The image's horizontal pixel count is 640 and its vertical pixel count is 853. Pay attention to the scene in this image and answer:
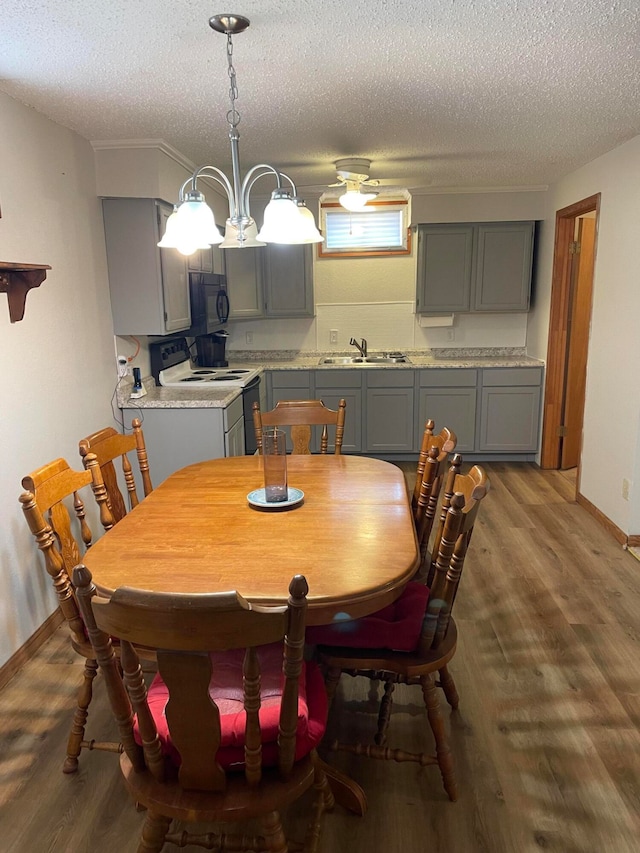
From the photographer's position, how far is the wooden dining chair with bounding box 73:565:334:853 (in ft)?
3.57

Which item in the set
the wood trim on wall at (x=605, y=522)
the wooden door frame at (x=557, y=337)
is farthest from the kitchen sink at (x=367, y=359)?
the wood trim on wall at (x=605, y=522)

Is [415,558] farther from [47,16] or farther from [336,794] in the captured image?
[47,16]

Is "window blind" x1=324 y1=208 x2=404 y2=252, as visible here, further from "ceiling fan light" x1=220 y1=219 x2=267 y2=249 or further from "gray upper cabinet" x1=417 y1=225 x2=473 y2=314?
"ceiling fan light" x1=220 y1=219 x2=267 y2=249

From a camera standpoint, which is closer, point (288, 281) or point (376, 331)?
point (288, 281)

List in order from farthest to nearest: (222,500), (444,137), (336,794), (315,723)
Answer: (444,137)
(222,500)
(336,794)
(315,723)

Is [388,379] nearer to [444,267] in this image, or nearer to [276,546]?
[444,267]

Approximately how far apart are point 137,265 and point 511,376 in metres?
3.14

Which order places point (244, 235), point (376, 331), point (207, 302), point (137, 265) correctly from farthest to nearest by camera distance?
point (376, 331) < point (207, 302) < point (137, 265) < point (244, 235)

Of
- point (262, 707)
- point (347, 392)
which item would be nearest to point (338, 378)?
point (347, 392)

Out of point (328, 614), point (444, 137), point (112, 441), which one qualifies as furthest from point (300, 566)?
point (444, 137)

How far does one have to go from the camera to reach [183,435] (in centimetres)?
357

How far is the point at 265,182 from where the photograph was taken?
4672 millimetres

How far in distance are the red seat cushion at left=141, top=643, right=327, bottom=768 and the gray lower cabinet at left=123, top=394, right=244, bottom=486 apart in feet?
6.64

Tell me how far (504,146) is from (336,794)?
341 cm
